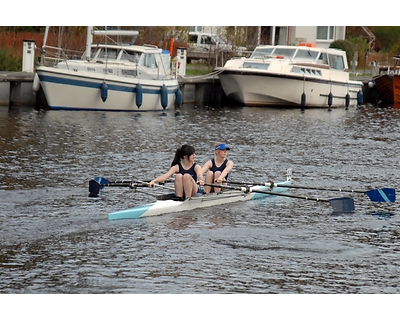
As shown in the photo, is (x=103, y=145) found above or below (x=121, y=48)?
below

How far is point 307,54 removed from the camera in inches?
1559

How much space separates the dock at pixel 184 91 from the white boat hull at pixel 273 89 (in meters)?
1.27

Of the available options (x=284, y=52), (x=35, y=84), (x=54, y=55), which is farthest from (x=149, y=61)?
(x=284, y=52)

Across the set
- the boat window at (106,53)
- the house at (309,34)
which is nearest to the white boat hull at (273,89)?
the boat window at (106,53)

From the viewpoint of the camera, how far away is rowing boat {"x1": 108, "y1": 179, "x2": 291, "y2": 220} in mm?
13992

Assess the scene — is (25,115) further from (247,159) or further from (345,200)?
(345,200)

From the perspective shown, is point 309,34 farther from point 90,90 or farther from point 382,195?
point 382,195

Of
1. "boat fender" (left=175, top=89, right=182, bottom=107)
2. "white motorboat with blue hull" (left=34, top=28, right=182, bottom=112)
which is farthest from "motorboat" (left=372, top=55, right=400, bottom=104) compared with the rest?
"white motorboat with blue hull" (left=34, top=28, right=182, bottom=112)

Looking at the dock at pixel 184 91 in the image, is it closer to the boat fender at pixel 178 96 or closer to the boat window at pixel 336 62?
the boat fender at pixel 178 96

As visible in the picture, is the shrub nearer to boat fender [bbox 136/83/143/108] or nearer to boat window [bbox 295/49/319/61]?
boat fender [bbox 136/83/143/108]

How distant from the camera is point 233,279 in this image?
10.7 metres

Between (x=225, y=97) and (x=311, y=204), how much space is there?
24.8m
